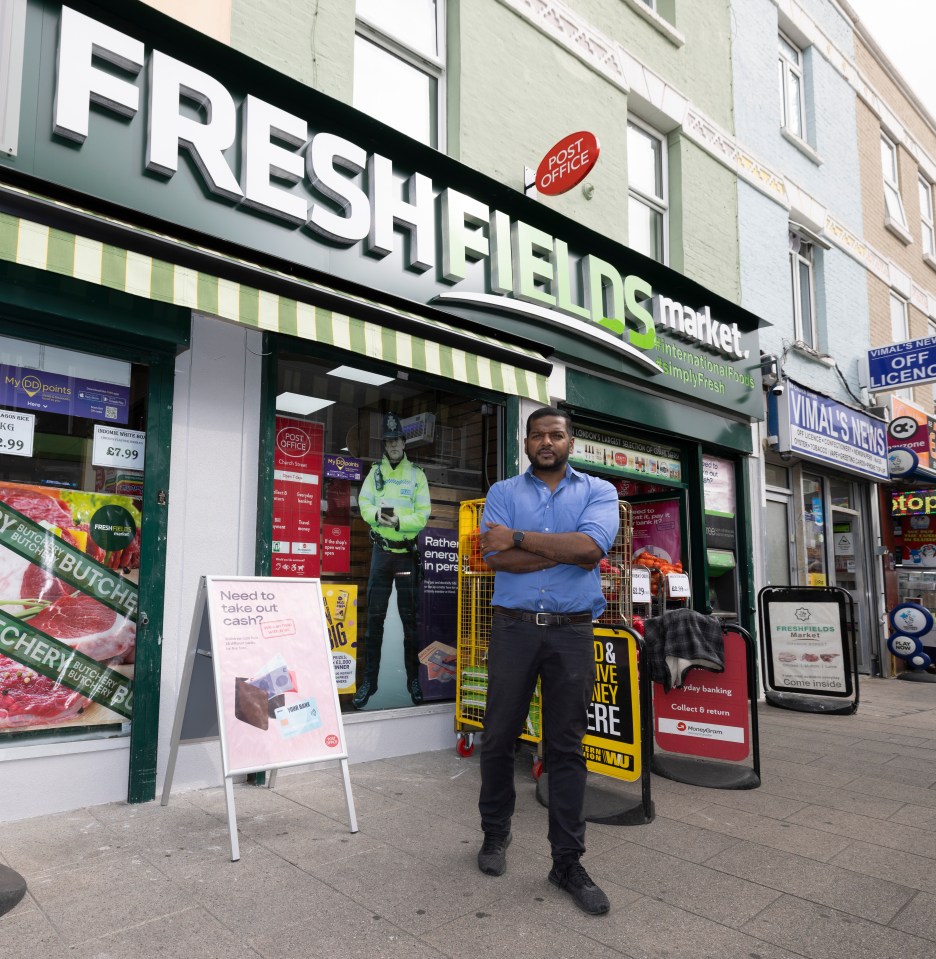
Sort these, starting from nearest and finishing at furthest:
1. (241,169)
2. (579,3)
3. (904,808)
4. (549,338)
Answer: (904,808) < (241,169) < (549,338) < (579,3)

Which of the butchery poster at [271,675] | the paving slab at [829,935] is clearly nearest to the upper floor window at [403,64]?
the butchery poster at [271,675]

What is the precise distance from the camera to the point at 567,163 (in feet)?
22.2

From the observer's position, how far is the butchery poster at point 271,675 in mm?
3701

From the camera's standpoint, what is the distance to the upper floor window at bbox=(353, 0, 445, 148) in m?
6.43

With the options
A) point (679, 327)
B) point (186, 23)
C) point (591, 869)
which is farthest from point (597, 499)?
point (679, 327)

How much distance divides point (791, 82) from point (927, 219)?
6095 millimetres

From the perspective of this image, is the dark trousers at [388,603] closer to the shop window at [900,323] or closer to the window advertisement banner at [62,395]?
the window advertisement banner at [62,395]

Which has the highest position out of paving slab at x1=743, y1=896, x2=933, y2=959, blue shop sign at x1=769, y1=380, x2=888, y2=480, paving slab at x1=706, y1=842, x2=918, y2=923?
blue shop sign at x1=769, y1=380, x2=888, y2=480

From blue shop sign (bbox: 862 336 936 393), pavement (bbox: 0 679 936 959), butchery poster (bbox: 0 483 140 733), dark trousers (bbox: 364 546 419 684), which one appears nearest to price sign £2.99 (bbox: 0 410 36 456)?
butchery poster (bbox: 0 483 140 733)

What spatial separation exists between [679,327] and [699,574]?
2813 mm

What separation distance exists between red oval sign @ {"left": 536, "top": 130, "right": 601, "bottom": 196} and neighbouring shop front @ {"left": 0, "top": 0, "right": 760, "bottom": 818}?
1.06ft

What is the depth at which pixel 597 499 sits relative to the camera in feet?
11.8

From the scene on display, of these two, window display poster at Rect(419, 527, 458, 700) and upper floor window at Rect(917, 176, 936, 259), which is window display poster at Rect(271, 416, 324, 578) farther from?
upper floor window at Rect(917, 176, 936, 259)

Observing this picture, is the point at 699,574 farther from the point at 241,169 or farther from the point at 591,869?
the point at 241,169
